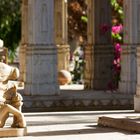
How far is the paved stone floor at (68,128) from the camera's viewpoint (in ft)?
42.2

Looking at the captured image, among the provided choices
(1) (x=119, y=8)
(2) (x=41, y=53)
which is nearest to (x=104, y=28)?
(2) (x=41, y=53)

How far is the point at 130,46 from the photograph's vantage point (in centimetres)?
2195

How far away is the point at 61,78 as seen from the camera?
29.3 m

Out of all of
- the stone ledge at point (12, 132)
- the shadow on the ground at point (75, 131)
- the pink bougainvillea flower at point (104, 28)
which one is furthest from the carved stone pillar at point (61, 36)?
the stone ledge at point (12, 132)

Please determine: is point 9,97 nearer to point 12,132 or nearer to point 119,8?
point 12,132

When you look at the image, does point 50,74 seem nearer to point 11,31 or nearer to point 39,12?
point 39,12

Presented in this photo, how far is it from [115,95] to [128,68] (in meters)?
0.88

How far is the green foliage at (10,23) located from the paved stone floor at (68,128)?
21809 mm

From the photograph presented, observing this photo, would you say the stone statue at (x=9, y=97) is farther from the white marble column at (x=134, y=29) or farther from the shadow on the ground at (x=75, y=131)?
the white marble column at (x=134, y=29)

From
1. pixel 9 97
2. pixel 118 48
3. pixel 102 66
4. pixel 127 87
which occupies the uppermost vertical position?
pixel 118 48

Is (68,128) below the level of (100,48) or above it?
below

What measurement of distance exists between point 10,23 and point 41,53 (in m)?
20.4

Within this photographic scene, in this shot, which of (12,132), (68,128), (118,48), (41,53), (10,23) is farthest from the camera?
(10,23)

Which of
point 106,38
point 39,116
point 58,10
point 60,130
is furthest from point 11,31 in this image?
point 60,130
